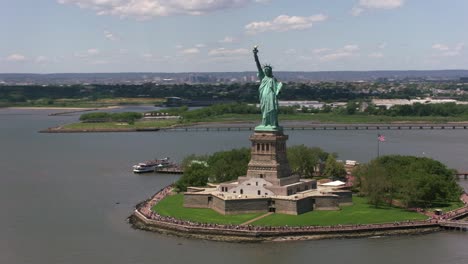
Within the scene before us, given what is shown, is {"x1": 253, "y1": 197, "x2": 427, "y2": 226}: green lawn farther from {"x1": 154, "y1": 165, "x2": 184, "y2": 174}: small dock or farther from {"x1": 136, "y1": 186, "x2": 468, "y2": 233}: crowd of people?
{"x1": 154, "y1": 165, "x2": 184, "y2": 174}: small dock

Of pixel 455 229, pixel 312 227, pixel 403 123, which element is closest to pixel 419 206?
pixel 455 229

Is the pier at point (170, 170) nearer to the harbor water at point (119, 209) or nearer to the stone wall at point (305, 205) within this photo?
the harbor water at point (119, 209)

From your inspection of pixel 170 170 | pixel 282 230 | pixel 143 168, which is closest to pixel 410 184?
pixel 282 230

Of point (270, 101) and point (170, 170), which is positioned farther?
point (170, 170)

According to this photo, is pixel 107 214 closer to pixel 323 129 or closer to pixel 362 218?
pixel 362 218

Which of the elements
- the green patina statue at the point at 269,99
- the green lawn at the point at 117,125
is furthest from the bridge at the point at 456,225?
the green lawn at the point at 117,125

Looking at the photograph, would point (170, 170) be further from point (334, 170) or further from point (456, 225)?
point (456, 225)
